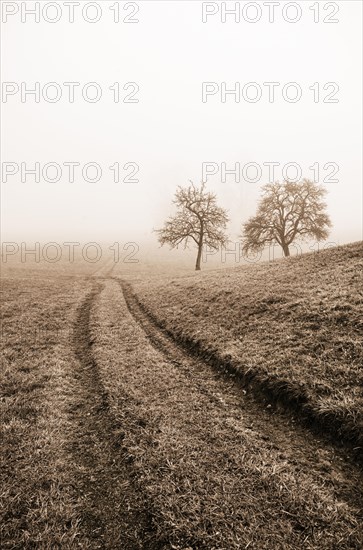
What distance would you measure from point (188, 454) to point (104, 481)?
6.29 feet

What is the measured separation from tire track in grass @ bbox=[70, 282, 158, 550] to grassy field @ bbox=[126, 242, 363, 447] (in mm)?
4605

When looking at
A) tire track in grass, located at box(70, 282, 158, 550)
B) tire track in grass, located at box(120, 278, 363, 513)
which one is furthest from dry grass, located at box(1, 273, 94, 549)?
tire track in grass, located at box(120, 278, 363, 513)

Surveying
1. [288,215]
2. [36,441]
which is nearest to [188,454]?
[36,441]

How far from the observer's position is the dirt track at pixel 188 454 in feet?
16.5

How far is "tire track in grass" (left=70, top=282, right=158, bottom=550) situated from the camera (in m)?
5.09

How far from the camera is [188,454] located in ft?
22.2

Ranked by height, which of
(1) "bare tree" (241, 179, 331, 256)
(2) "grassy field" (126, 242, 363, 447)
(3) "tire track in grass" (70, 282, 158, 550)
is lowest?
(3) "tire track in grass" (70, 282, 158, 550)

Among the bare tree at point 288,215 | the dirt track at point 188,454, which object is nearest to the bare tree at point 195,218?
the bare tree at point 288,215

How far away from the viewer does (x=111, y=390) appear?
9812 millimetres

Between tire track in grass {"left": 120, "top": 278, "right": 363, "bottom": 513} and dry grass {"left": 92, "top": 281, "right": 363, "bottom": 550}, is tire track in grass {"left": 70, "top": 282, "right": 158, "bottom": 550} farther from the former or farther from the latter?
tire track in grass {"left": 120, "top": 278, "right": 363, "bottom": 513}

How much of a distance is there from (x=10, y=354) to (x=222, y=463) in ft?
36.6

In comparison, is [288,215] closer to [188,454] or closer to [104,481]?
[188,454]

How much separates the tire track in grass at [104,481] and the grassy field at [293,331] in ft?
15.1

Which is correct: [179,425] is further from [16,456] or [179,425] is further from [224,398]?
[16,456]
